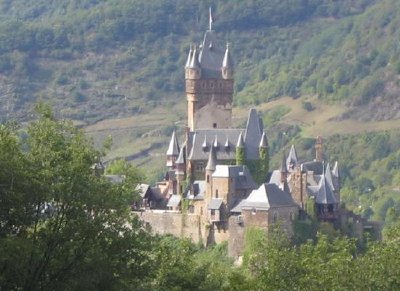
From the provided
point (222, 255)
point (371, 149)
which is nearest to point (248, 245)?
point (222, 255)

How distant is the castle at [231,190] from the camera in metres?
100

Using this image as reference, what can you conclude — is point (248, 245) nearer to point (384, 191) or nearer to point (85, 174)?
point (85, 174)

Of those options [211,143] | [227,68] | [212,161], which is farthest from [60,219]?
[227,68]

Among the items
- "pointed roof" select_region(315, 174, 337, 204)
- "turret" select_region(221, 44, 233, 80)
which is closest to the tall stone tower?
"turret" select_region(221, 44, 233, 80)

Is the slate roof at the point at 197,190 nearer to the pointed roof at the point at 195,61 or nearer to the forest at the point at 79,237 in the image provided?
the pointed roof at the point at 195,61

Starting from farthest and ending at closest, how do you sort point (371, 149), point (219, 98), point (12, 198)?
point (371, 149) → point (219, 98) → point (12, 198)

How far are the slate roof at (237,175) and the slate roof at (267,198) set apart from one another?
2381 millimetres

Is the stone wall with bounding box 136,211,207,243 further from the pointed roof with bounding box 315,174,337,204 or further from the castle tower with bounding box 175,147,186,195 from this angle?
the pointed roof with bounding box 315,174,337,204

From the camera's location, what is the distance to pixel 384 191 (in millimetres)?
174750

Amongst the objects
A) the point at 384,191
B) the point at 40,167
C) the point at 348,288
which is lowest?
the point at 348,288

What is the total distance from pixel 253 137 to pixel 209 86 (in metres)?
12.2

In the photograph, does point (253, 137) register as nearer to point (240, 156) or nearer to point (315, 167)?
point (240, 156)

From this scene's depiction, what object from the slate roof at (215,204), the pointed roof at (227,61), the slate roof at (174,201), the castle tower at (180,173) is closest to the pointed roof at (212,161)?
the slate roof at (215,204)

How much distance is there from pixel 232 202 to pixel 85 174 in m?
49.6
